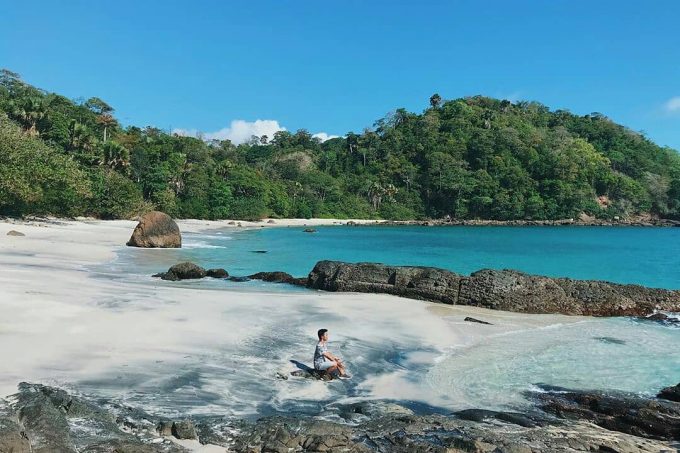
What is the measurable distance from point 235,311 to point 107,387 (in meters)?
6.04

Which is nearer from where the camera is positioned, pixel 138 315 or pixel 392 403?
pixel 392 403

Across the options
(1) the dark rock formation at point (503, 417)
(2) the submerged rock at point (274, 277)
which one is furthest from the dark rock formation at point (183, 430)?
(2) the submerged rock at point (274, 277)

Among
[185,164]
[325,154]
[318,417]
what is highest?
[325,154]

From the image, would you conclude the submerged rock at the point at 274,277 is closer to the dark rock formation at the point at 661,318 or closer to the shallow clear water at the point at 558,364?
the shallow clear water at the point at 558,364

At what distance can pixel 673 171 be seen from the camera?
13338 cm

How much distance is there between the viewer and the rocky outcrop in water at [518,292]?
16469 millimetres

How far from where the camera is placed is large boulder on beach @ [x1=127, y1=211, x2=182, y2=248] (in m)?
30.4

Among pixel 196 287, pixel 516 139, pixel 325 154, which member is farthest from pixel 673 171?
pixel 196 287

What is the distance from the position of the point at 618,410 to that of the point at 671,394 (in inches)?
62.4

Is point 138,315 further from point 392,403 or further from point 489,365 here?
point 489,365

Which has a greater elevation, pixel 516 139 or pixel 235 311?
pixel 516 139

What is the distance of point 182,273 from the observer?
762 inches

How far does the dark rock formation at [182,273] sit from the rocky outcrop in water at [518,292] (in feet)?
19.4

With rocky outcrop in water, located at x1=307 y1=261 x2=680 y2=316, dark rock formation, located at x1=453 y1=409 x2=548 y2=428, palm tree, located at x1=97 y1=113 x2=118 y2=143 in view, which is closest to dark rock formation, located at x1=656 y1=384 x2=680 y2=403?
dark rock formation, located at x1=453 y1=409 x2=548 y2=428
